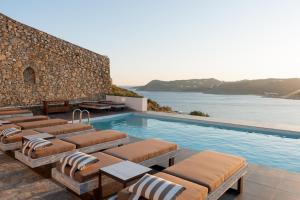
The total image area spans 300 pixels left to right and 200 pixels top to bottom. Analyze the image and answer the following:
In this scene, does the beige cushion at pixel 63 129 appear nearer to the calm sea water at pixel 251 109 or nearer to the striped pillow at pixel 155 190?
the striped pillow at pixel 155 190

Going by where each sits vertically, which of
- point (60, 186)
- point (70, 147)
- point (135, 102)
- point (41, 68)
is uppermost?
point (41, 68)

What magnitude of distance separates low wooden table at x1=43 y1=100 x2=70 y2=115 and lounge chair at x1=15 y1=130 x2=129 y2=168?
7.07 meters

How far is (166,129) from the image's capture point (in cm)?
937

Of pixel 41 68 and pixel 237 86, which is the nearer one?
pixel 41 68

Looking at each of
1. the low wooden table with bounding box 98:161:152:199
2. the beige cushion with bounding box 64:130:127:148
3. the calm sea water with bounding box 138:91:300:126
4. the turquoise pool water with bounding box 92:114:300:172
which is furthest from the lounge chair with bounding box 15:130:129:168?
the calm sea water with bounding box 138:91:300:126

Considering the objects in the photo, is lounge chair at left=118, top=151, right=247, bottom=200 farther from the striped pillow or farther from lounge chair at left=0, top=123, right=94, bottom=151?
lounge chair at left=0, top=123, right=94, bottom=151

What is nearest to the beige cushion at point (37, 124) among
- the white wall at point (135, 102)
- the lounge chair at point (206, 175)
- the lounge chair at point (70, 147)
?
the lounge chair at point (70, 147)

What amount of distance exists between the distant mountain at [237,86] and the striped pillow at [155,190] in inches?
2474

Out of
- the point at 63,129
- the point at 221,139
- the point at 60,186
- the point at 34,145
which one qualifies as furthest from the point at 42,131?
the point at 221,139

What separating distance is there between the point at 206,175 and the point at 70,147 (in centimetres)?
266

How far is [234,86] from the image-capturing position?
68.9 m

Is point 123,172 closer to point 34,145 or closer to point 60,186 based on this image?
point 60,186

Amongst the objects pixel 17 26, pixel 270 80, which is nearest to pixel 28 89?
pixel 17 26

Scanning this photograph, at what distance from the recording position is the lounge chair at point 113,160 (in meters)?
3.18
